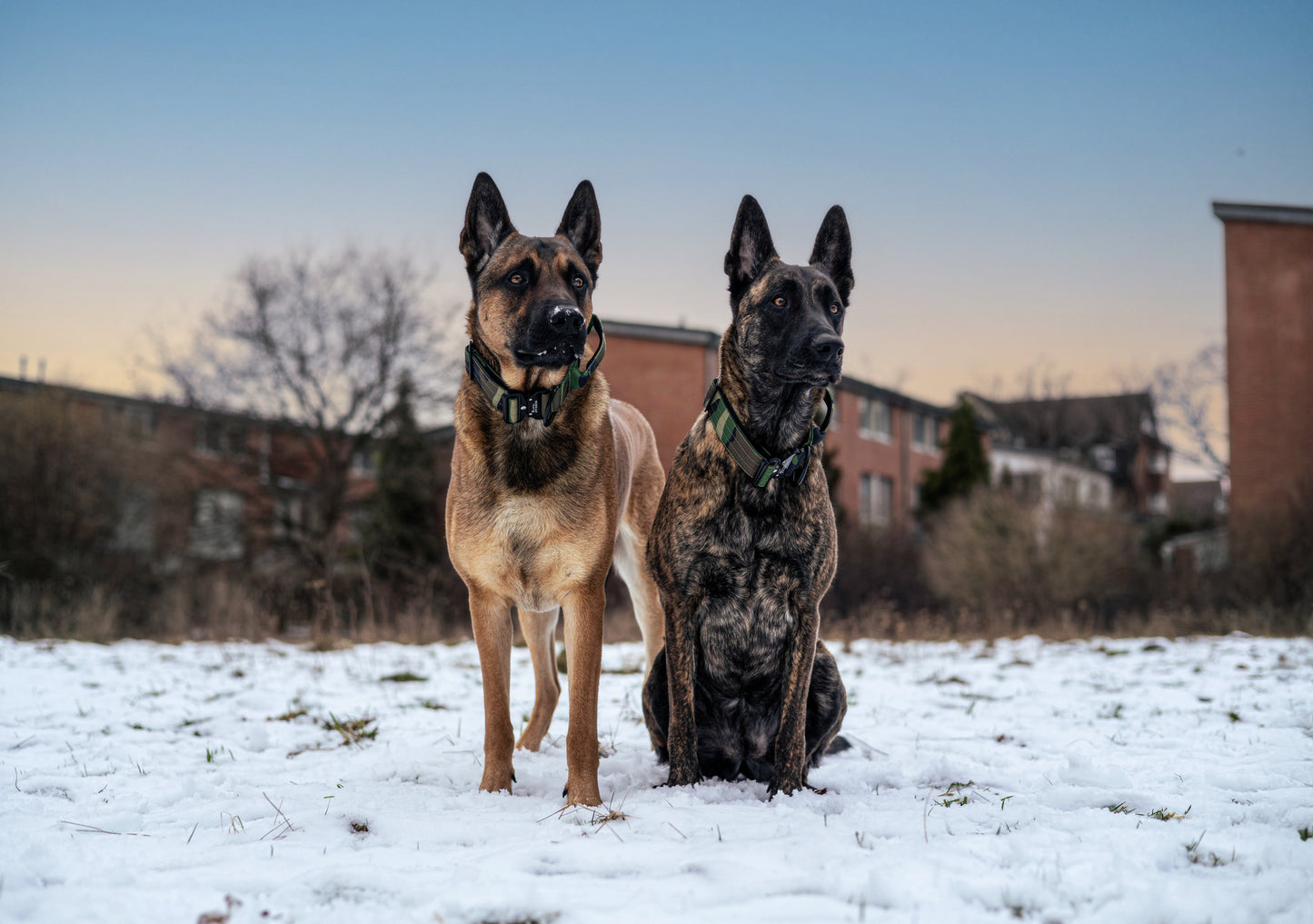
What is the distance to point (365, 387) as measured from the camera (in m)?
24.7

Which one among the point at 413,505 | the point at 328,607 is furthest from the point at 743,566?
the point at 413,505

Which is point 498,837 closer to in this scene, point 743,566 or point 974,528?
point 743,566

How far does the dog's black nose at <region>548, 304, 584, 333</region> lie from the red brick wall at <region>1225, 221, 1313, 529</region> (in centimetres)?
2002

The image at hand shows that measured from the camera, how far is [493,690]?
366 cm

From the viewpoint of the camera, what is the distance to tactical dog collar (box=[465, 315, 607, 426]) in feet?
11.8

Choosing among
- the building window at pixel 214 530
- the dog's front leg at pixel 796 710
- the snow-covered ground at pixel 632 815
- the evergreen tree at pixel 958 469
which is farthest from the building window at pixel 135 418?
the evergreen tree at pixel 958 469

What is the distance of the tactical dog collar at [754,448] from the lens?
11.7ft

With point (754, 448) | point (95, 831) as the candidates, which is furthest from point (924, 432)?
point (95, 831)

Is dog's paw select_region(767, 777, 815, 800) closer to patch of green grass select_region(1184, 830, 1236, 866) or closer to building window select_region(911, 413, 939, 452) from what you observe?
patch of green grass select_region(1184, 830, 1236, 866)

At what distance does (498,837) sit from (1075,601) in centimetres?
1754

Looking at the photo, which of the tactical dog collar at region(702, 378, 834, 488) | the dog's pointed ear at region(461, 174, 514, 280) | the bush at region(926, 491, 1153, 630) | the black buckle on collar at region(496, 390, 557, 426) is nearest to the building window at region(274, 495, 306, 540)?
the bush at region(926, 491, 1153, 630)

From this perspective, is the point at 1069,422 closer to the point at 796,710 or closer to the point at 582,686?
the point at 796,710

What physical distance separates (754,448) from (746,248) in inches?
36.4

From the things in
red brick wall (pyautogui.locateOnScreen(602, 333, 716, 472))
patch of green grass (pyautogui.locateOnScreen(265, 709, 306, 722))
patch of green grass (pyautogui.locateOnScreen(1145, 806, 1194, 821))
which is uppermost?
red brick wall (pyautogui.locateOnScreen(602, 333, 716, 472))
